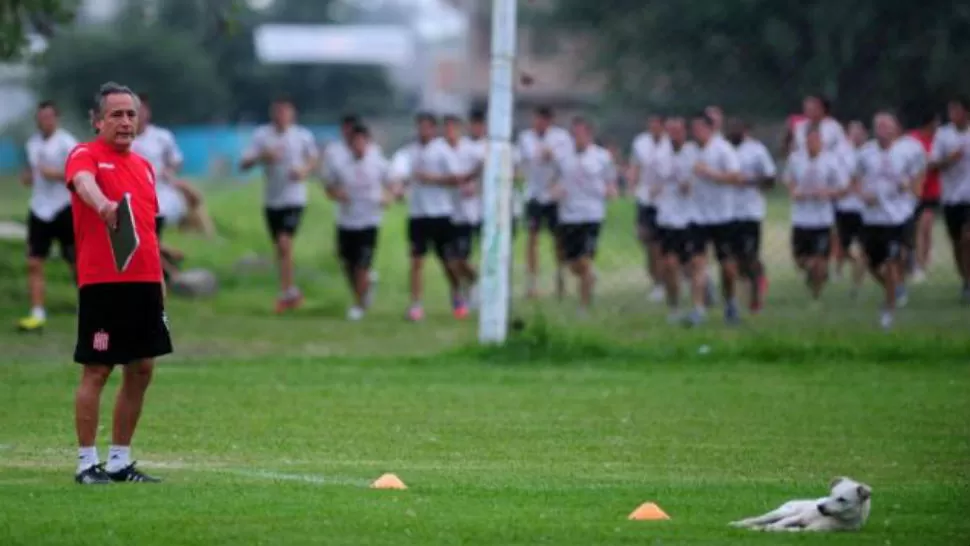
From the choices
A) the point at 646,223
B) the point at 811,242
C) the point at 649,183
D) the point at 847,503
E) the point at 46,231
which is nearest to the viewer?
the point at 847,503

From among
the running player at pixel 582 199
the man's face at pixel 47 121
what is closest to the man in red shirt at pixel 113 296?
the man's face at pixel 47 121

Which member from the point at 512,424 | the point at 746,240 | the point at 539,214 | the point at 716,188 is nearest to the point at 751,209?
the point at 746,240

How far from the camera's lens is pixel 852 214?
25.7m

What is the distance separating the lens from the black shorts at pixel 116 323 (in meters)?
11.1

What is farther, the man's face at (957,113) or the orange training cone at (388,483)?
the man's face at (957,113)

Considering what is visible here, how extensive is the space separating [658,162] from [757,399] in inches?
376

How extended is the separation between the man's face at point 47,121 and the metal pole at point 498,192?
205 inches

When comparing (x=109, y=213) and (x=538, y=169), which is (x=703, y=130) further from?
(x=109, y=213)

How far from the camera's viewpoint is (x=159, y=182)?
2339 centimetres

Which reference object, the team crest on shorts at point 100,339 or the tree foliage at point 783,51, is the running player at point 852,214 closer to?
the tree foliage at point 783,51

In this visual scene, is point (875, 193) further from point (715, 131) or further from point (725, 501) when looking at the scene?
point (725, 501)

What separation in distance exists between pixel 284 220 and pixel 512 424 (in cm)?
1126

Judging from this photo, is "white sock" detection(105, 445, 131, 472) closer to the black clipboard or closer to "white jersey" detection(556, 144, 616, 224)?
the black clipboard

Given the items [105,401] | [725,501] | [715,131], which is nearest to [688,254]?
[715,131]
